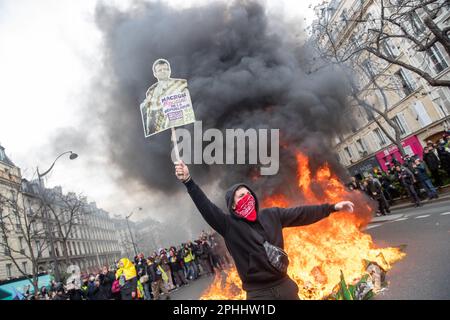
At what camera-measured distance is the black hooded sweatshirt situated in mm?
2863

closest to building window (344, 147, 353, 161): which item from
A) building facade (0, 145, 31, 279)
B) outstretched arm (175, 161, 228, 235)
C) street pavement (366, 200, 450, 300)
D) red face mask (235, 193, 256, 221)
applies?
street pavement (366, 200, 450, 300)

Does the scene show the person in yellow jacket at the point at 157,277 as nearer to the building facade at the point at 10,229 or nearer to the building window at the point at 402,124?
the building facade at the point at 10,229

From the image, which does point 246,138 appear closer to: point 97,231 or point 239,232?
point 239,232

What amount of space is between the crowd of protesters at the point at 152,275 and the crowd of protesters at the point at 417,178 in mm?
6264

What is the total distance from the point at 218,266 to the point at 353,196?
7.97 meters

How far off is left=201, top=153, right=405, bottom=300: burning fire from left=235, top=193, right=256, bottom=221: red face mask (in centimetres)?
235

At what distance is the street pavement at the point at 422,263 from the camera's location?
4125 millimetres

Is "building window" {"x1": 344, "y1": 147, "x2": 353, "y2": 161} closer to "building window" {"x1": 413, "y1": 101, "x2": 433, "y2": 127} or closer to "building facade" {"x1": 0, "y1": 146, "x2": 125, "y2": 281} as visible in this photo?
"building window" {"x1": 413, "y1": 101, "x2": 433, "y2": 127}

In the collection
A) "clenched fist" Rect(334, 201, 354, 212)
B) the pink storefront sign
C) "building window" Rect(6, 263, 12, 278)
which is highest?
"building window" Rect(6, 263, 12, 278)

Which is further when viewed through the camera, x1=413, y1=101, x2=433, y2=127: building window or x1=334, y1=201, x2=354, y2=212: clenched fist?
x1=413, y1=101, x2=433, y2=127: building window

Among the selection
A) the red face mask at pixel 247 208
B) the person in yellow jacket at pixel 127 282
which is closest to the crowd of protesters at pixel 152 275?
the person in yellow jacket at pixel 127 282

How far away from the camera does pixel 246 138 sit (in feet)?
25.1

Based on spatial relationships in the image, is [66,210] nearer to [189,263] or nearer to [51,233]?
[51,233]
